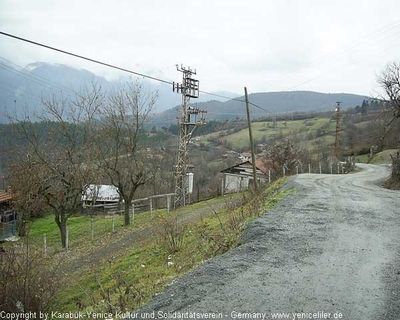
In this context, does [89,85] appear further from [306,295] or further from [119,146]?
[306,295]

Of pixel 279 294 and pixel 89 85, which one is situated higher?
pixel 89 85

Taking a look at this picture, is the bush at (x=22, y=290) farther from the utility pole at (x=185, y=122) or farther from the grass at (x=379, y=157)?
the grass at (x=379, y=157)

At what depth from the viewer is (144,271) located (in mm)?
9648

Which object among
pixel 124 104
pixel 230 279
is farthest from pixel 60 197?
pixel 230 279

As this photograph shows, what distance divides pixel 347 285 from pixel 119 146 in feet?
64.9

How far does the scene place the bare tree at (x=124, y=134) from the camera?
2328 cm

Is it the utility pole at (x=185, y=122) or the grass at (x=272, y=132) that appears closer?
the utility pole at (x=185, y=122)

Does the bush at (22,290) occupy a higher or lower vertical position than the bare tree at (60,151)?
lower

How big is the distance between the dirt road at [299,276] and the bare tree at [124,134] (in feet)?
50.1

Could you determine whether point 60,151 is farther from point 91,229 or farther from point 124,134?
point 91,229

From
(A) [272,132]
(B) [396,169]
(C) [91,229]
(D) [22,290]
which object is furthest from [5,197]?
(A) [272,132]

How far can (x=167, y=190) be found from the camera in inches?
1932

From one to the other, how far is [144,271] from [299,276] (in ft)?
16.1

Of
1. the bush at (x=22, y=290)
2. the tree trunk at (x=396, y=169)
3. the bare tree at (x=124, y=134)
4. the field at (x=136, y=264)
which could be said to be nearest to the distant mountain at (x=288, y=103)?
the bare tree at (x=124, y=134)
